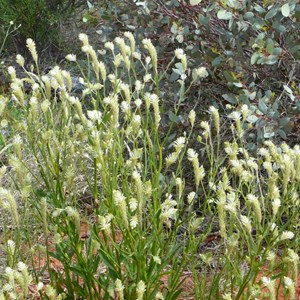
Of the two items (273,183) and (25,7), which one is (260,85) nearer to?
(273,183)

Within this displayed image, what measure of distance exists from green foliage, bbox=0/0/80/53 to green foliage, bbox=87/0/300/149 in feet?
9.99

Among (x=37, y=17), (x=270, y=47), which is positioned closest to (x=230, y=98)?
(x=270, y=47)

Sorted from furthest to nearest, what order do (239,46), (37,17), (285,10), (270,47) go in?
1. (37,17)
2. (239,46)
3. (270,47)
4. (285,10)

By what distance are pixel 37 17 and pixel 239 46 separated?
422 centimetres

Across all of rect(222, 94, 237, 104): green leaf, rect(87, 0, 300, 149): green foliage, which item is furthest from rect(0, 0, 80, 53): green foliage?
rect(222, 94, 237, 104): green leaf

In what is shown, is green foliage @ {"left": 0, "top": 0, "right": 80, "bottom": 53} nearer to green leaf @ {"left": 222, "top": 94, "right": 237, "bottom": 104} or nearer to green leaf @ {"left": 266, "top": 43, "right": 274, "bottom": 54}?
green leaf @ {"left": 222, "top": 94, "right": 237, "bottom": 104}

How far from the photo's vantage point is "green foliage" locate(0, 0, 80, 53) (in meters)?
6.95

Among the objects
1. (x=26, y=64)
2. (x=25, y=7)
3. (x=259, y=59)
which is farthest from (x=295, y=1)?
(x=26, y=64)

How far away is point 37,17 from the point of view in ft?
23.9

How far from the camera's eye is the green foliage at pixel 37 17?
22.8ft

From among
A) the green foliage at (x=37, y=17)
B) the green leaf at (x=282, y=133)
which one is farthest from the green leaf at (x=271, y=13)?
the green foliage at (x=37, y=17)

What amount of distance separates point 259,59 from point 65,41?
4.91 m

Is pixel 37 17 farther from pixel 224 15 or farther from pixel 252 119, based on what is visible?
pixel 252 119

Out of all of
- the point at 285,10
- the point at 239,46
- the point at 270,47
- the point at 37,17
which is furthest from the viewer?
the point at 37,17
